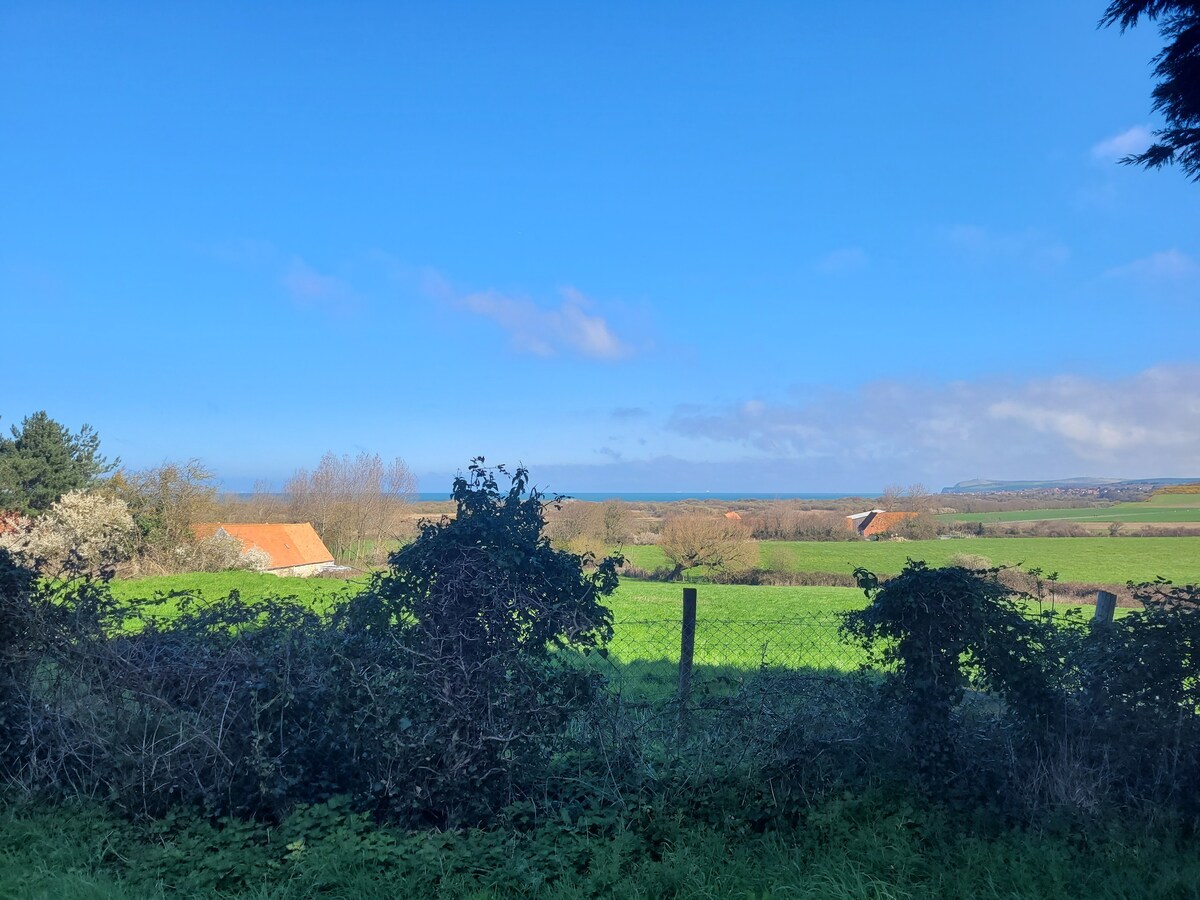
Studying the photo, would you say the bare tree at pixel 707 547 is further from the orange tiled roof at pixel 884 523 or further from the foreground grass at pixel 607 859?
the foreground grass at pixel 607 859

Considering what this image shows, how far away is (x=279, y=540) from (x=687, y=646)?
38067 millimetres

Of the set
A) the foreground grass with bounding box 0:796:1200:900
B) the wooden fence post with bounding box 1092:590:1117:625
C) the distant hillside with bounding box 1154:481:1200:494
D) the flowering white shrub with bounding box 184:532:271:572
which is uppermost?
the distant hillside with bounding box 1154:481:1200:494

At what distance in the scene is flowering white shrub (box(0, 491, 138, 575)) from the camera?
18.1 feet

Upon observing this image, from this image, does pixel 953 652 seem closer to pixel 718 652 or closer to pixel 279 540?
pixel 718 652

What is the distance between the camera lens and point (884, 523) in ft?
143

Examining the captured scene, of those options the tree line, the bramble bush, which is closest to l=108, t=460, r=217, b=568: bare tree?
the tree line

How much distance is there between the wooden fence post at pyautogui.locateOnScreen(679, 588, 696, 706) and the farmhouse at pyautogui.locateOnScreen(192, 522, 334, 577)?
29990mm

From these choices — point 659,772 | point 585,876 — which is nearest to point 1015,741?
point 659,772

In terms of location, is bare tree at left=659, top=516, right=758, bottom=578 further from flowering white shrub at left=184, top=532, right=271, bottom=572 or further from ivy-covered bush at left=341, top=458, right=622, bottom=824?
A: ivy-covered bush at left=341, top=458, right=622, bottom=824

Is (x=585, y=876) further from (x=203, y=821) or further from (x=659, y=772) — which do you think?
(x=203, y=821)

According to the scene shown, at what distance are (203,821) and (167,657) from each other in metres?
1.22

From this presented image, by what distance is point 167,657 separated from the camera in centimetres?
507

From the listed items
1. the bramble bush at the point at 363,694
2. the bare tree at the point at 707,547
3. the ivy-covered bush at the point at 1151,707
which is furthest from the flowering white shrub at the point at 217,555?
the ivy-covered bush at the point at 1151,707

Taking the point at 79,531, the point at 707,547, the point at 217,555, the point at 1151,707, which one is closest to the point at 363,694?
the point at 1151,707
